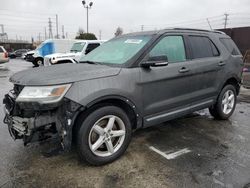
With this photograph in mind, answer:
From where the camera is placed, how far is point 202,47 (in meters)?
4.28

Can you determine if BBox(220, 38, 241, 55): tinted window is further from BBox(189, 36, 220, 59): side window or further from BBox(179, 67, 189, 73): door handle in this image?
BBox(179, 67, 189, 73): door handle

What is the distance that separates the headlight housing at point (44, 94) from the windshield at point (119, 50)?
105cm

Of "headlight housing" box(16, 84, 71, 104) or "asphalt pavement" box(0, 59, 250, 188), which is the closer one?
"headlight housing" box(16, 84, 71, 104)

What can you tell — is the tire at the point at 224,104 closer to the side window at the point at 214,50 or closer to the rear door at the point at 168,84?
the side window at the point at 214,50

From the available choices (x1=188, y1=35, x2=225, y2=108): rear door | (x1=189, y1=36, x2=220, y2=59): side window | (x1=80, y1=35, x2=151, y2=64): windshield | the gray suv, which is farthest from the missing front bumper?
(x1=189, y1=36, x2=220, y2=59): side window

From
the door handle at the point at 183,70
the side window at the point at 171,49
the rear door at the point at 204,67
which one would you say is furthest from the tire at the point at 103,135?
the rear door at the point at 204,67

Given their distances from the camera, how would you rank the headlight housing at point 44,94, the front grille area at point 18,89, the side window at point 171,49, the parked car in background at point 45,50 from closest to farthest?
the headlight housing at point 44,94 < the front grille area at point 18,89 < the side window at point 171,49 < the parked car in background at point 45,50

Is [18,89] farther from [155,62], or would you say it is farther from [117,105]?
[155,62]

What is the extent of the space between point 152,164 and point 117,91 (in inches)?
43.6

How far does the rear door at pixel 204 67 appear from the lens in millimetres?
4035

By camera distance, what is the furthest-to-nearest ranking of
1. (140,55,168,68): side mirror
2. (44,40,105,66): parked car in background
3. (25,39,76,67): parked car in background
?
(25,39,76,67): parked car in background
(44,40,105,66): parked car in background
(140,55,168,68): side mirror

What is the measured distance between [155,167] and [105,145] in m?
0.73

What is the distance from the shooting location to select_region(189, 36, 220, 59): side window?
4.10 m

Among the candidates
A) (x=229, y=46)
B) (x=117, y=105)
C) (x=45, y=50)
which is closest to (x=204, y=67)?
(x=229, y=46)
